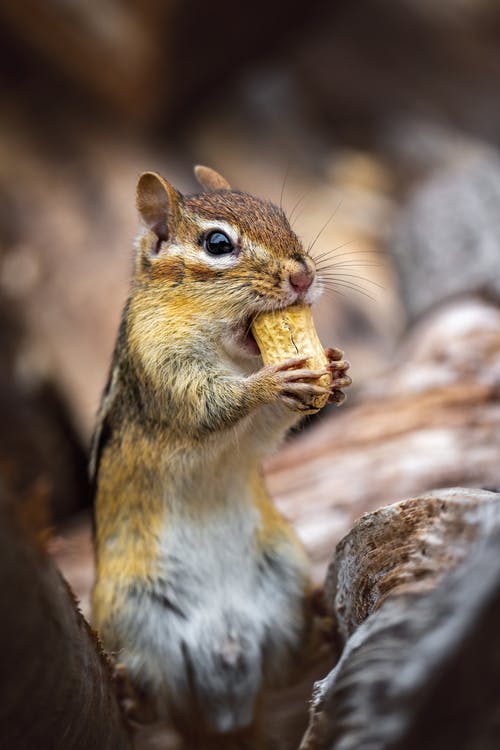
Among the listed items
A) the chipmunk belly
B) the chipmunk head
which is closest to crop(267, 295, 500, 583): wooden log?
the chipmunk belly

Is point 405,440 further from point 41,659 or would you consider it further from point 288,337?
point 41,659

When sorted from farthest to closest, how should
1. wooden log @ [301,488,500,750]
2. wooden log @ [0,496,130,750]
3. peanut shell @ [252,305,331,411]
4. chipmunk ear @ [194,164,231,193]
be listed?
chipmunk ear @ [194,164,231,193] → peanut shell @ [252,305,331,411] → wooden log @ [0,496,130,750] → wooden log @ [301,488,500,750]

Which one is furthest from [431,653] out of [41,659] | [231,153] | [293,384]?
[231,153]

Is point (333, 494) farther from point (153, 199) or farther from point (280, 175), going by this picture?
point (280, 175)

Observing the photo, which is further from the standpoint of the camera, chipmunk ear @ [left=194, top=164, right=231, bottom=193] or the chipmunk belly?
chipmunk ear @ [left=194, top=164, right=231, bottom=193]

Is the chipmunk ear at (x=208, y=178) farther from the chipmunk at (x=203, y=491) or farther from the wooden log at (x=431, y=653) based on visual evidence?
the wooden log at (x=431, y=653)

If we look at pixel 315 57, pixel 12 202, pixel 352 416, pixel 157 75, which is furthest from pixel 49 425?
pixel 315 57

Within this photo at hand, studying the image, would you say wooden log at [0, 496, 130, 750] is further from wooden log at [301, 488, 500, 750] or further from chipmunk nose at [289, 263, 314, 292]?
chipmunk nose at [289, 263, 314, 292]

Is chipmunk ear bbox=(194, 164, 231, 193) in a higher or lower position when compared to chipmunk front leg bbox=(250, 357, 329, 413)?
higher

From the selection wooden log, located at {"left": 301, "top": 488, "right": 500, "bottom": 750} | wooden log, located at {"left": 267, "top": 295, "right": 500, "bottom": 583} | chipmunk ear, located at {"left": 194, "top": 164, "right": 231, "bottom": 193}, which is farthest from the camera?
wooden log, located at {"left": 267, "top": 295, "right": 500, "bottom": 583}
